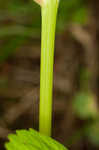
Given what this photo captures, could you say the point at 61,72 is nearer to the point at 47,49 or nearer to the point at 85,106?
the point at 85,106

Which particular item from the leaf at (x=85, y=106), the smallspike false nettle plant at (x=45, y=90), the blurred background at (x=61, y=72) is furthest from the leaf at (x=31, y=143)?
the leaf at (x=85, y=106)

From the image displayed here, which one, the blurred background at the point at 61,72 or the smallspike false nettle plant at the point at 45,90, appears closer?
the smallspike false nettle plant at the point at 45,90

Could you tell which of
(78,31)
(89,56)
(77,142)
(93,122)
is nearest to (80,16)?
(78,31)

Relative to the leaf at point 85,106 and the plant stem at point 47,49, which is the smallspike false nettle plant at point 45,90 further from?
the leaf at point 85,106

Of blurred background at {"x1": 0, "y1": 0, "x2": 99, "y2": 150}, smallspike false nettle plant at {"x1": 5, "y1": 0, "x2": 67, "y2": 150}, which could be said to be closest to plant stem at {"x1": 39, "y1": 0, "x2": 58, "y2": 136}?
smallspike false nettle plant at {"x1": 5, "y1": 0, "x2": 67, "y2": 150}

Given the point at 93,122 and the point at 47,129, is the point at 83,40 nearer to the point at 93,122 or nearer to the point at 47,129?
the point at 93,122

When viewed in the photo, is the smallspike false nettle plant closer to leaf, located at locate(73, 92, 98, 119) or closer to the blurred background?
the blurred background

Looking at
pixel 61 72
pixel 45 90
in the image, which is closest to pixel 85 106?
pixel 61 72
